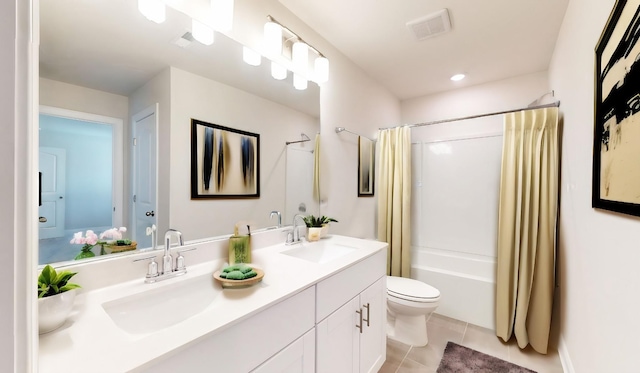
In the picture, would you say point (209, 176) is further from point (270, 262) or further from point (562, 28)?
point (562, 28)

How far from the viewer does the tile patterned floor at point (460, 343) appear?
171cm

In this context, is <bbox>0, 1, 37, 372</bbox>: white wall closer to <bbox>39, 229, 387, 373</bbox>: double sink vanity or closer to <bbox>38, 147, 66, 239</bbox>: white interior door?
<bbox>39, 229, 387, 373</bbox>: double sink vanity

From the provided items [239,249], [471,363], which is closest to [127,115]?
[239,249]

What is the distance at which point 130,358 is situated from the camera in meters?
0.57

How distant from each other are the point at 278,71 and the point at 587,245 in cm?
201

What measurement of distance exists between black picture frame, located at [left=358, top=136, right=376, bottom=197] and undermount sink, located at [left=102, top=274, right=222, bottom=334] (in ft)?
5.67

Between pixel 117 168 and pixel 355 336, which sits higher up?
pixel 117 168

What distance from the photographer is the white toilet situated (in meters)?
1.84

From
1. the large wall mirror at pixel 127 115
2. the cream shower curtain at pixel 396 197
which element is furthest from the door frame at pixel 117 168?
the cream shower curtain at pixel 396 197

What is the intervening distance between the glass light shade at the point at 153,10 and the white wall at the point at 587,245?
1854 millimetres

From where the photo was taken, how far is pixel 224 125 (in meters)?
1.33

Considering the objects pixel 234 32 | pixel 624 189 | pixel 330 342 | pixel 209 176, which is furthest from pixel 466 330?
pixel 234 32

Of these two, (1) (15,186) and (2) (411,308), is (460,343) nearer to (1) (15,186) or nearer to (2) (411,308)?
(2) (411,308)

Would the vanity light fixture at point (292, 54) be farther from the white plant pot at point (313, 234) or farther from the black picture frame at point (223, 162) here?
the white plant pot at point (313, 234)
